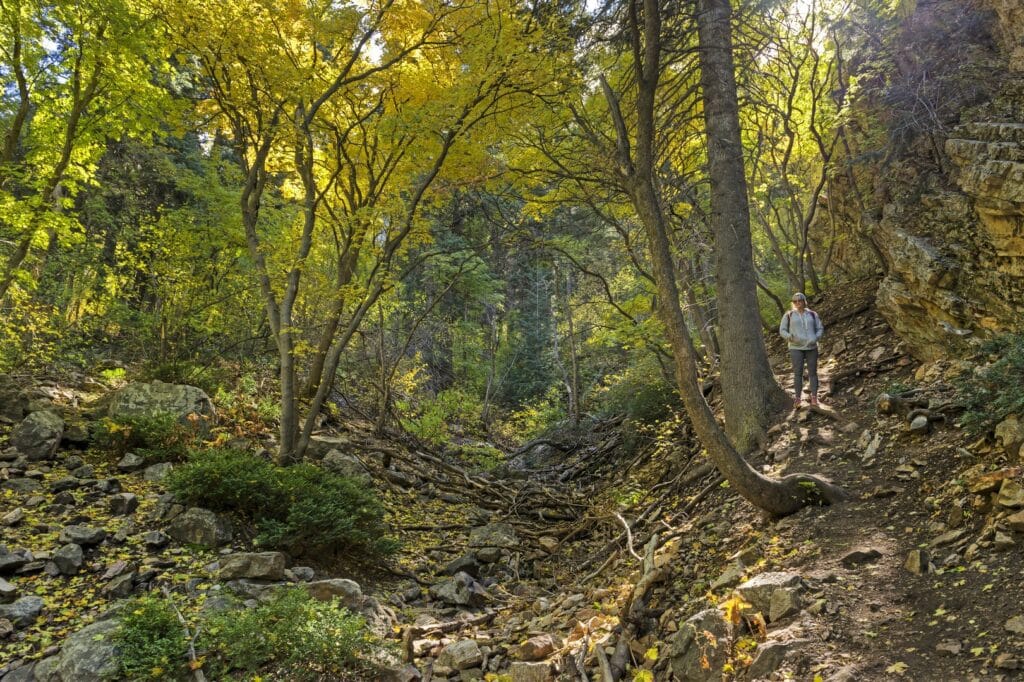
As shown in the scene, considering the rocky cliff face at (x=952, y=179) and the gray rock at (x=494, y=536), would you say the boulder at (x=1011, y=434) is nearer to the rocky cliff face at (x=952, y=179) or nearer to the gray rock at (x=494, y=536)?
the rocky cliff face at (x=952, y=179)

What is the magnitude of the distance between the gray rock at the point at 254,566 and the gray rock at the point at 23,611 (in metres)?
1.33

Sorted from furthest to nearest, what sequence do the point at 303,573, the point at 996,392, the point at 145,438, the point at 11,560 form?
the point at 145,438, the point at 303,573, the point at 11,560, the point at 996,392

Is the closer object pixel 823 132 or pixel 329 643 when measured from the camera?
pixel 329 643

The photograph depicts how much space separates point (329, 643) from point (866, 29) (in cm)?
1002

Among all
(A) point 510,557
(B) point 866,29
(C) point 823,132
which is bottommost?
(A) point 510,557

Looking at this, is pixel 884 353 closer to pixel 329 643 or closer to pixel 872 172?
pixel 872 172

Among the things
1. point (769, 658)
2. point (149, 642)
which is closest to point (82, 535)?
point (149, 642)

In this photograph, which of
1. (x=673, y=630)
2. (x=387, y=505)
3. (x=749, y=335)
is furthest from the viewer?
(x=387, y=505)

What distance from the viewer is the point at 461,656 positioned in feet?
14.1

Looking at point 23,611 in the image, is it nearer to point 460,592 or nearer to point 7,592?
point 7,592

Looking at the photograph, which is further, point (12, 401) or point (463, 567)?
point (12, 401)

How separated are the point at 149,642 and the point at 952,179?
8.80 metres

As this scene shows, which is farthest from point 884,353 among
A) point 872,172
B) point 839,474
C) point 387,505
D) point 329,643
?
point 387,505

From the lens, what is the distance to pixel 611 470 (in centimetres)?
1027
